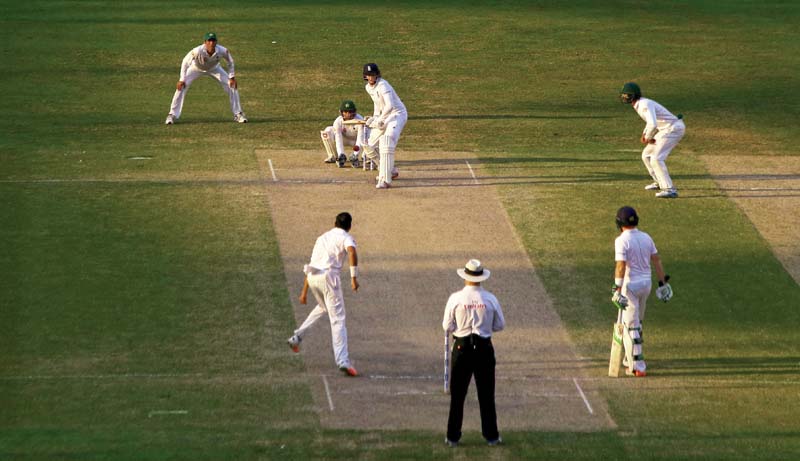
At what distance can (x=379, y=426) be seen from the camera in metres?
14.5

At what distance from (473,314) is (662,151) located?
10127 mm

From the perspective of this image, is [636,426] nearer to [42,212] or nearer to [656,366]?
[656,366]

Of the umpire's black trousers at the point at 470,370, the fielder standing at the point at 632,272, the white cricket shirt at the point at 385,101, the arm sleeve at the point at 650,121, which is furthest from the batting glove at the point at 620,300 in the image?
the white cricket shirt at the point at 385,101

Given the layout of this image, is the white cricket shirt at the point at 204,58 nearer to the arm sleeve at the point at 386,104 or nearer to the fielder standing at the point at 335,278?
the arm sleeve at the point at 386,104

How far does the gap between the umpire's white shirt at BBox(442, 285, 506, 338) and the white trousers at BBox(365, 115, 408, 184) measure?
9.30 meters

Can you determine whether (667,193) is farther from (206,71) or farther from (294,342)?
(206,71)

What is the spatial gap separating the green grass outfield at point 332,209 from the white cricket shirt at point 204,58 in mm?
1262

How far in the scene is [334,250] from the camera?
15.8 metres

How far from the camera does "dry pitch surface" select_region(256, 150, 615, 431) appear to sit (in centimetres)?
1518

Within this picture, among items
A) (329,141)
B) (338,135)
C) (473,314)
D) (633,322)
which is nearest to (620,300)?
(633,322)

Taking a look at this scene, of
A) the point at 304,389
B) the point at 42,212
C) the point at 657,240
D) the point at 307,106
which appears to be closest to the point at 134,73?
the point at 307,106

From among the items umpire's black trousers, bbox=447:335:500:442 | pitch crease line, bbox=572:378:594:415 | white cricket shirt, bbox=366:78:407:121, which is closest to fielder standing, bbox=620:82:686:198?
white cricket shirt, bbox=366:78:407:121

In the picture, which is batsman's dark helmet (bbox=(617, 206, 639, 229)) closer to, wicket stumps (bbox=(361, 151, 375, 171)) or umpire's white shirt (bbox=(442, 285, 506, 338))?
umpire's white shirt (bbox=(442, 285, 506, 338))

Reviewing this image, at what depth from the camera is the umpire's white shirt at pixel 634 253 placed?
1602cm
